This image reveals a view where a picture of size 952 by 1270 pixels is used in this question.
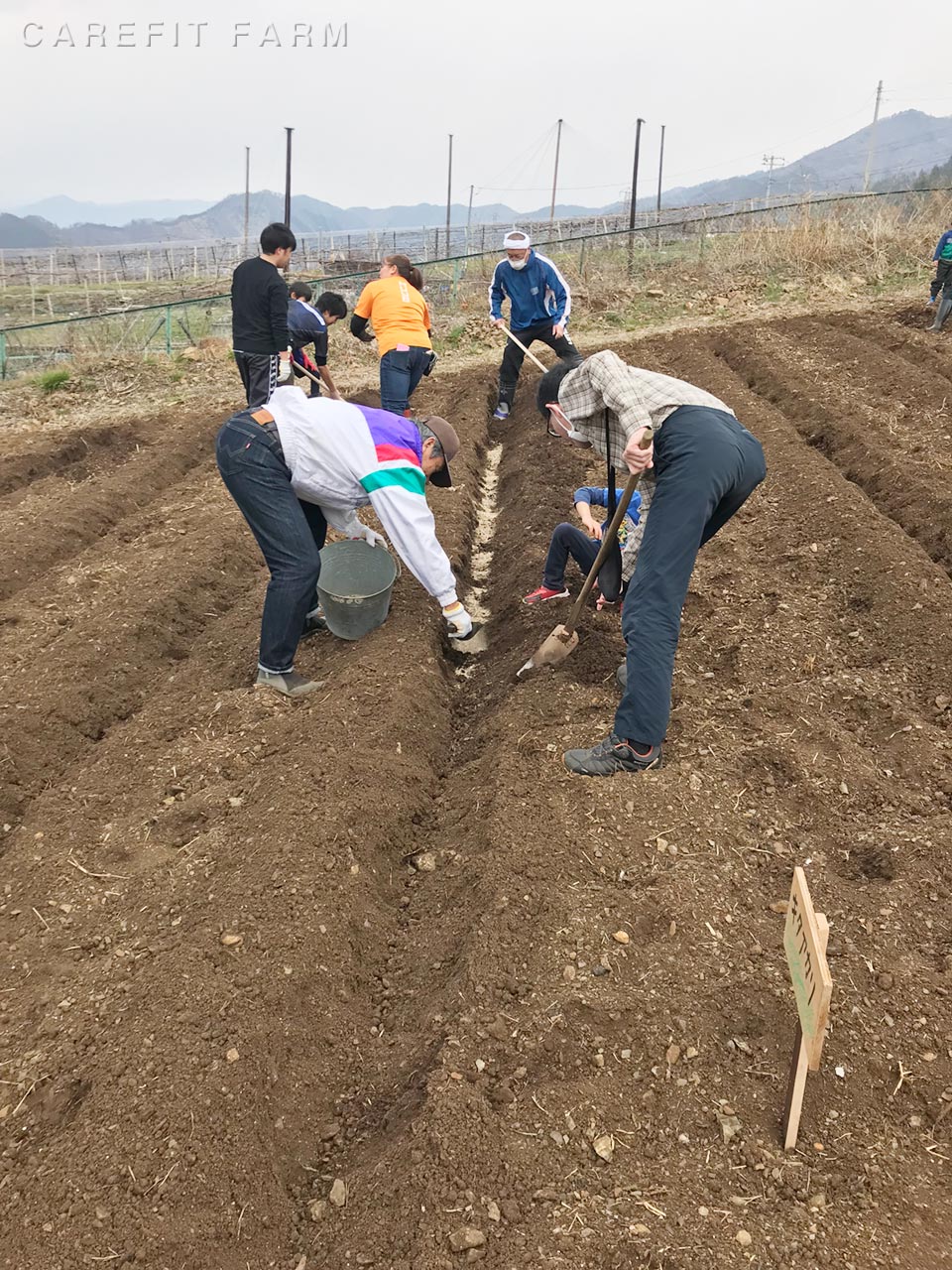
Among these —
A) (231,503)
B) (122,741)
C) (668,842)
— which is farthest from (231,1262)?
(231,503)

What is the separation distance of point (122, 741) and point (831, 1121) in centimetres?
336

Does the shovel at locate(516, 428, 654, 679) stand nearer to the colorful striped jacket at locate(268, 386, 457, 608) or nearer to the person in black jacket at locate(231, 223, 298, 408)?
the colorful striped jacket at locate(268, 386, 457, 608)

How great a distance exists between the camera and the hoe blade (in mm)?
4121

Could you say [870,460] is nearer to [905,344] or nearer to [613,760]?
[613,760]

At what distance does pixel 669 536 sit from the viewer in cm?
310

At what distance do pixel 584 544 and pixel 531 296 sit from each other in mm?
4450

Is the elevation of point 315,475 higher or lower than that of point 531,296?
lower

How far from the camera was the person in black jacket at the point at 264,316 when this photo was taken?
19.7 feet

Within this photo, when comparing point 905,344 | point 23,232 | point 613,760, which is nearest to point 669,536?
point 613,760

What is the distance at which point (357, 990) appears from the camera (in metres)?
2.73

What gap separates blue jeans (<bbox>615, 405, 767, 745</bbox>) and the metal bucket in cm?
177

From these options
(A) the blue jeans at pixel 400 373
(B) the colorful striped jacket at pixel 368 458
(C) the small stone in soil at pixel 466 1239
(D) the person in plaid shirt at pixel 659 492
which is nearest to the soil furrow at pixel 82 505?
(A) the blue jeans at pixel 400 373

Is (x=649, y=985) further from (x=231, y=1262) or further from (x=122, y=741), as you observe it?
(x=122, y=741)

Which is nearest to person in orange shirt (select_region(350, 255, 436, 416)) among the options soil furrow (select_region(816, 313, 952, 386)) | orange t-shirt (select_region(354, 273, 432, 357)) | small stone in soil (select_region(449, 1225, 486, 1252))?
orange t-shirt (select_region(354, 273, 432, 357))
